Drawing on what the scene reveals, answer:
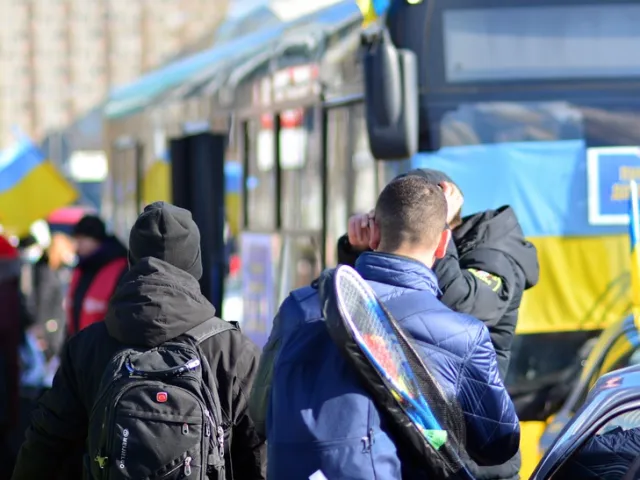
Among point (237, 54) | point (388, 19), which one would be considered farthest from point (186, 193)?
point (388, 19)

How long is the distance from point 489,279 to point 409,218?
821mm

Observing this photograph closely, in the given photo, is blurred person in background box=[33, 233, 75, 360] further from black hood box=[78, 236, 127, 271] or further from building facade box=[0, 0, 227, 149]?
building facade box=[0, 0, 227, 149]

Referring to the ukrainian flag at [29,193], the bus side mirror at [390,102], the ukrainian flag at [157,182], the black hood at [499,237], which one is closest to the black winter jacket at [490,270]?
Result: the black hood at [499,237]

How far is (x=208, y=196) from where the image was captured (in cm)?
1143

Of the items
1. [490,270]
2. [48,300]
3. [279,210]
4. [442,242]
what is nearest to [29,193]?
[48,300]

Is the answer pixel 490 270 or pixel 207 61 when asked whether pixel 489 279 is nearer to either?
pixel 490 270

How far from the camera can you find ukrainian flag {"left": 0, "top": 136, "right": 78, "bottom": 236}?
13.0 meters

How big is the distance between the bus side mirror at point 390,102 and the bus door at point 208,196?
15.1 ft

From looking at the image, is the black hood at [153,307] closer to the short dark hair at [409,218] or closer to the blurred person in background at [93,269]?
the short dark hair at [409,218]

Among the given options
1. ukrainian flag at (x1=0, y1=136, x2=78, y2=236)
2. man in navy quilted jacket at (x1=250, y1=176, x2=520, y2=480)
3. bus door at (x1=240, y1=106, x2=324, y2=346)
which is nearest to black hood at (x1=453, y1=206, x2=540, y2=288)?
man in navy quilted jacket at (x1=250, y1=176, x2=520, y2=480)

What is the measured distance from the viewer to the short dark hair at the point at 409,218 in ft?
10.1

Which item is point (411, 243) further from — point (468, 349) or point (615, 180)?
point (615, 180)

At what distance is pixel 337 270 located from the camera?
2.92m

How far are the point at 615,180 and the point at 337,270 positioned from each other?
4045mm
